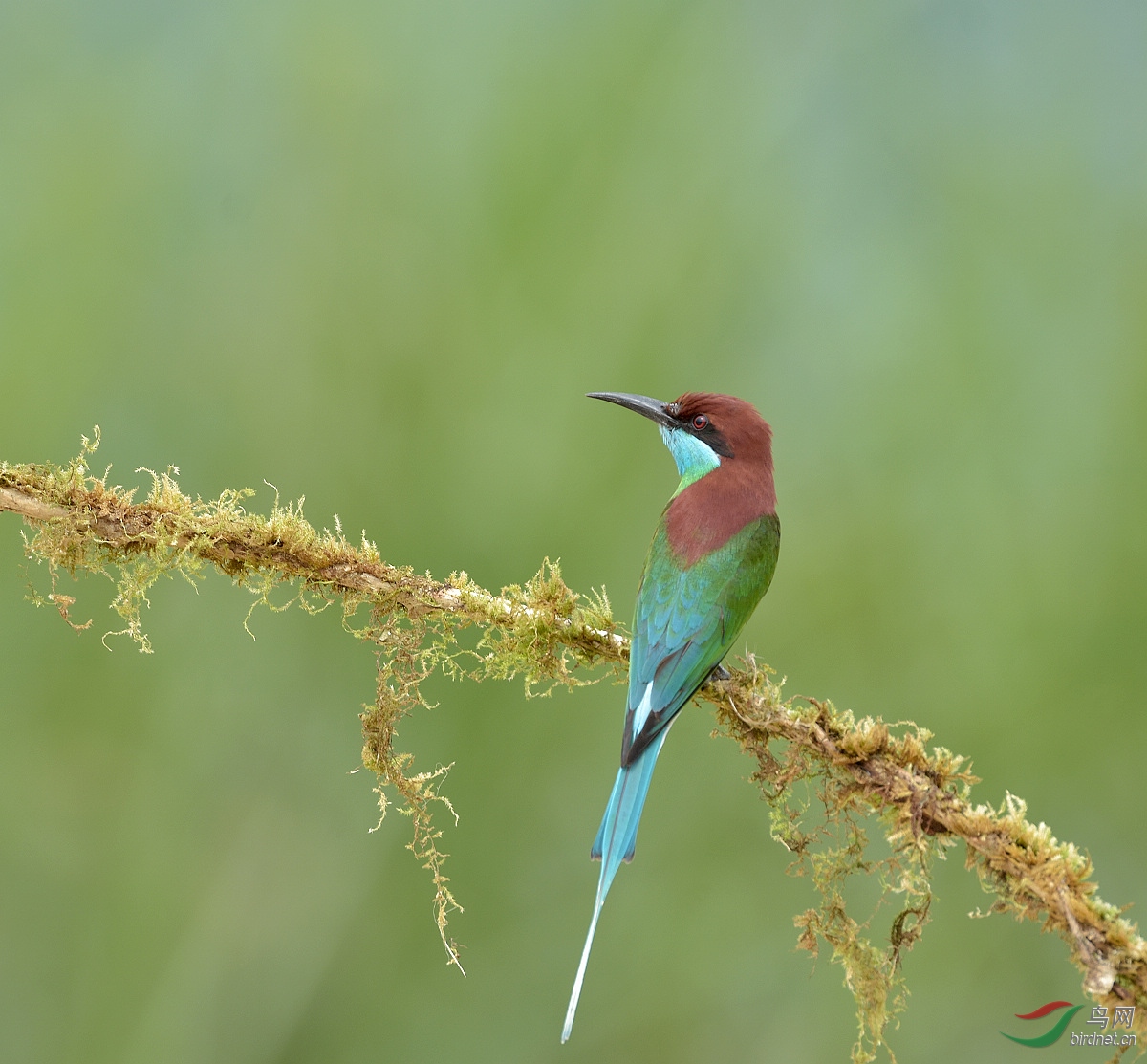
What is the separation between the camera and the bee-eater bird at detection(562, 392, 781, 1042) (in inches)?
89.6

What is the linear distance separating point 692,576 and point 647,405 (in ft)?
2.40

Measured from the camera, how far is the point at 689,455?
120 inches

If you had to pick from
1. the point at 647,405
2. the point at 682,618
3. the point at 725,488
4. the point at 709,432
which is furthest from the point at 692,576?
the point at 647,405

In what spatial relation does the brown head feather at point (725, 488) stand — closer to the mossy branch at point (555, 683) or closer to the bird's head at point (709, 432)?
the bird's head at point (709, 432)

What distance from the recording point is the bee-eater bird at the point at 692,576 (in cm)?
228

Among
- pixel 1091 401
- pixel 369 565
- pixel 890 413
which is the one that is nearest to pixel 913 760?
pixel 369 565

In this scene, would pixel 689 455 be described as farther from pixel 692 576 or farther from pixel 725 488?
pixel 692 576

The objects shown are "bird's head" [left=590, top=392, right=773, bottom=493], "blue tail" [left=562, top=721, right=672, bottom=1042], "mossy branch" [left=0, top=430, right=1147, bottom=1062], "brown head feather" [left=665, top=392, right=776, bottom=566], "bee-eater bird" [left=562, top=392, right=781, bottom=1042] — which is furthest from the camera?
"bird's head" [left=590, top=392, right=773, bottom=493]

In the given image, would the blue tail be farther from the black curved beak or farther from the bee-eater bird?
the black curved beak

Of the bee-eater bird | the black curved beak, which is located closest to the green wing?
the bee-eater bird

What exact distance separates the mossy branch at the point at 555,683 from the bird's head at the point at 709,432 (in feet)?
2.13

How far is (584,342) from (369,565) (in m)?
1.71

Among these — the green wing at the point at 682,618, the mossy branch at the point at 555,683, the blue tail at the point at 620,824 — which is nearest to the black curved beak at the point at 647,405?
the green wing at the point at 682,618

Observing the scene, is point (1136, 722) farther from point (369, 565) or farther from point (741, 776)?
point (369, 565)
